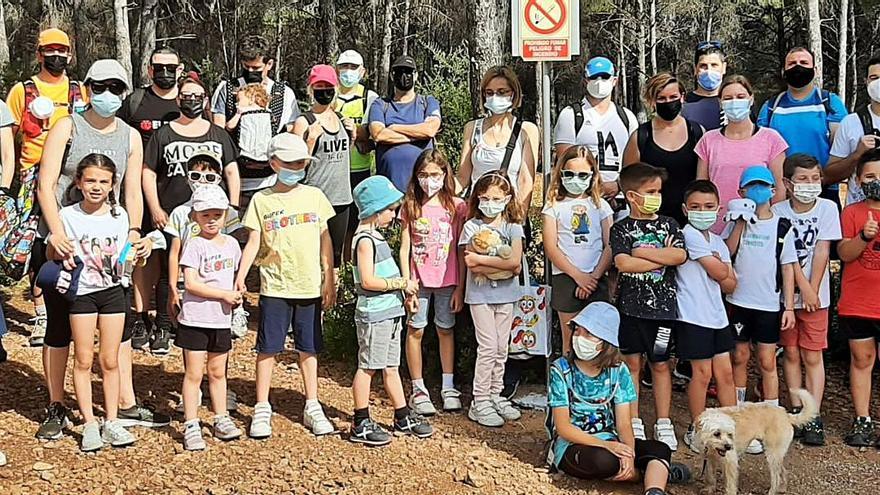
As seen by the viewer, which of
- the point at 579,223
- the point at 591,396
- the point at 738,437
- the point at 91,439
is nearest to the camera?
the point at 738,437

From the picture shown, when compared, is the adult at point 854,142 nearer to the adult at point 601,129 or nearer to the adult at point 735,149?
the adult at point 735,149

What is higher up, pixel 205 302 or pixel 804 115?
pixel 804 115

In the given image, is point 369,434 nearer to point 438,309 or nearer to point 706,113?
point 438,309

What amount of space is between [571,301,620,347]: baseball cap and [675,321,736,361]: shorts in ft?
2.55

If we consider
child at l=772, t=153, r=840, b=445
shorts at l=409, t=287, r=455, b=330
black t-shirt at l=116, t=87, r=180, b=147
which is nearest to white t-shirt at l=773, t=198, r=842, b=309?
child at l=772, t=153, r=840, b=445

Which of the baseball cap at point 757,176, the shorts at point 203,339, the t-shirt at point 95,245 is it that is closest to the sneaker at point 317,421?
the shorts at point 203,339

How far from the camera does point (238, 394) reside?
655 cm

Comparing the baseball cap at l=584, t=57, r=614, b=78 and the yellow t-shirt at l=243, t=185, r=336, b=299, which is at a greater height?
the baseball cap at l=584, t=57, r=614, b=78

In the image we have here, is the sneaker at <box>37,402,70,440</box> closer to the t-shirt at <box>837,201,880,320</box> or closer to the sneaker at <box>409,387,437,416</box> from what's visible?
the sneaker at <box>409,387,437,416</box>

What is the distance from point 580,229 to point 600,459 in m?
1.55

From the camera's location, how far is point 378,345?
564 centimetres

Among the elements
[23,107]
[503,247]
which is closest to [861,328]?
[503,247]

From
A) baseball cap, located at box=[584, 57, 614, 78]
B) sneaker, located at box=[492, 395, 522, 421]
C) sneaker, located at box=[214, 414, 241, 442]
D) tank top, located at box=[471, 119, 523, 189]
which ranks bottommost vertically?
sneaker, located at box=[492, 395, 522, 421]

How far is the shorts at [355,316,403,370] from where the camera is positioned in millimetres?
5641
